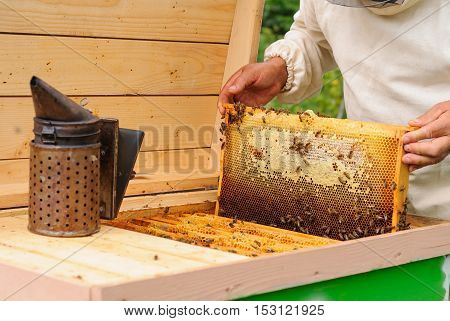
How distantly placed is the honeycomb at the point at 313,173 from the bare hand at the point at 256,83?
20 centimetres

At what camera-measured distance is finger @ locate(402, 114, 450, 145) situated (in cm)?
245

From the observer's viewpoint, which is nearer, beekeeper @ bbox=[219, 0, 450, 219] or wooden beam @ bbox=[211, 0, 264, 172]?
beekeeper @ bbox=[219, 0, 450, 219]

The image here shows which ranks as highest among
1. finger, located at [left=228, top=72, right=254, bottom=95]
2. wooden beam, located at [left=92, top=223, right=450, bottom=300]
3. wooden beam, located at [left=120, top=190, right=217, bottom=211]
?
finger, located at [left=228, top=72, right=254, bottom=95]

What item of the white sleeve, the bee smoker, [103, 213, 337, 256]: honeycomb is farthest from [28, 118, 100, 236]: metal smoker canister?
the white sleeve

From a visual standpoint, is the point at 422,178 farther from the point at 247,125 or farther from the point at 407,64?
the point at 247,125

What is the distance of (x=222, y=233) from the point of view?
2.51 metres

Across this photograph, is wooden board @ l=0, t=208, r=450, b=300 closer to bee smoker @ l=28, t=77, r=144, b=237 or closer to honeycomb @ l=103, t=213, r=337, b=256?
bee smoker @ l=28, t=77, r=144, b=237

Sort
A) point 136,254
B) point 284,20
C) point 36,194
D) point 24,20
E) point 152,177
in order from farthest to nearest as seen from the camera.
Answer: point 284,20 < point 152,177 < point 24,20 < point 36,194 < point 136,254

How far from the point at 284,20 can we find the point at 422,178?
561 cm

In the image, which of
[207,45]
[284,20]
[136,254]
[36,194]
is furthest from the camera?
[284,20]

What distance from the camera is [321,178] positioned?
2.68 m

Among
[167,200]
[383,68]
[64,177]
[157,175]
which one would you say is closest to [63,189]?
[64,177]

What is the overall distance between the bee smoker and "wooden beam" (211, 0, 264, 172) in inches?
46.0

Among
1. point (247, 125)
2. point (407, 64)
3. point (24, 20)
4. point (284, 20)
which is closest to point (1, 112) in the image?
point (24, 20)
